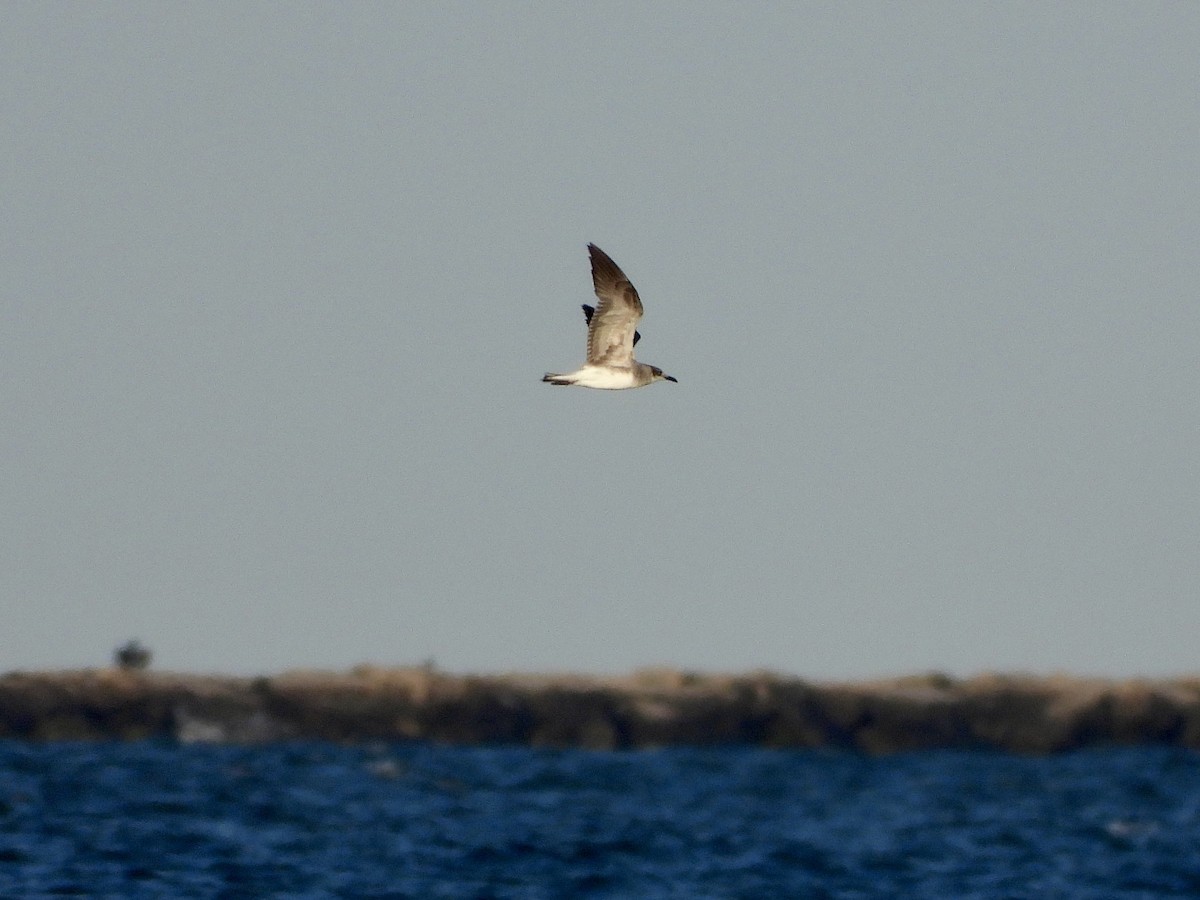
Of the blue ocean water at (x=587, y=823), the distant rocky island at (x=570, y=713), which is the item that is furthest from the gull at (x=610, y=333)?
the distant rocky island at (x=570, y=713)

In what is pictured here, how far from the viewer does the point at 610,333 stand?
2223cm

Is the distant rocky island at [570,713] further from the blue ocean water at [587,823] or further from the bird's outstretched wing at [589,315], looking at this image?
the bird's outstretched wing at [589,315]

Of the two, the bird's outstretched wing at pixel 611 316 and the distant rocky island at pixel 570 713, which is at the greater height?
the bird's outstretched wing at pixel 611 316

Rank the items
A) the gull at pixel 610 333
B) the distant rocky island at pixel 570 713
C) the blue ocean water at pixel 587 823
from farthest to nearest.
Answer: the distant rocky island at pixel 570 713 → the blue ocean water at pixel 587 823 → the gull at pixel 610 333

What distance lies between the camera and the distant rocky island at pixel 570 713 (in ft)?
149

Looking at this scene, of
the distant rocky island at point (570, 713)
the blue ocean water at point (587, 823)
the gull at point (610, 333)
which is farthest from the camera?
the distant rocky island at point (570, 713)

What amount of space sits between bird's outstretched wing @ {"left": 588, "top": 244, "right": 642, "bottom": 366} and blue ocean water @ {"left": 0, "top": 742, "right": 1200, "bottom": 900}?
7.65 meters

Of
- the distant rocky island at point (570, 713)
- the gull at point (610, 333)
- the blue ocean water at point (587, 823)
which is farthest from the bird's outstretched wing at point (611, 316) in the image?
the distant rocky island at point (570, 713)

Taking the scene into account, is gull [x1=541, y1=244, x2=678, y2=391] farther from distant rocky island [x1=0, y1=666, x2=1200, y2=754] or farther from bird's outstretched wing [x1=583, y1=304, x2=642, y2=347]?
distant rocky island [x1=0, y1=666, x2=1200, y2=754]

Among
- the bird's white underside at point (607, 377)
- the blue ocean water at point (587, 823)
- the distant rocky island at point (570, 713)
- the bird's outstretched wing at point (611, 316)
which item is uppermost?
the bird's outstretched wing at point (611, 316)

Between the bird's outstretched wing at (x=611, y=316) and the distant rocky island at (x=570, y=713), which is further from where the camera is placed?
the distant rocky island at (x=570, y=713)

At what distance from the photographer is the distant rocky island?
1791 inches

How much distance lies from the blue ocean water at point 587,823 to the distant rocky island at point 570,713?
1.67 feet

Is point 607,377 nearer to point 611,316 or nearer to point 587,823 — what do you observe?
point 611,316
